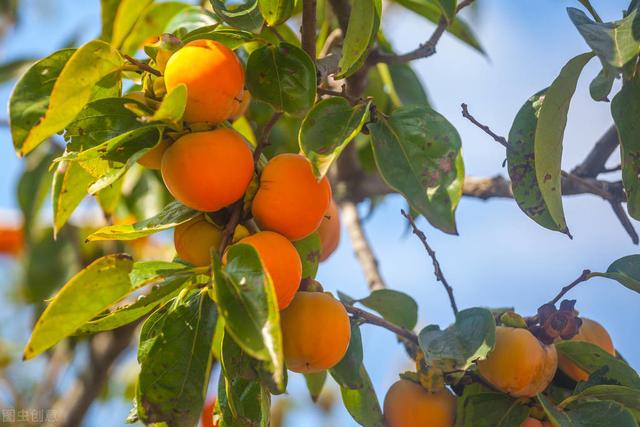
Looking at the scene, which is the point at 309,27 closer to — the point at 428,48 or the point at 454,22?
the point at 428,48

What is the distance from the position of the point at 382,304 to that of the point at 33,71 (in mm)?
638

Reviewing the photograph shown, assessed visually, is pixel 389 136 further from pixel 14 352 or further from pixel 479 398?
pixel 14 352

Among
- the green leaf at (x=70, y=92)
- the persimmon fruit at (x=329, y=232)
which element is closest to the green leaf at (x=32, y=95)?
the green leaf at (x=70, y=92)

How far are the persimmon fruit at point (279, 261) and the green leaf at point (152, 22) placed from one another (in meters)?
0.94

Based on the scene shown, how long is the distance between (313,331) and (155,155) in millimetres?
287

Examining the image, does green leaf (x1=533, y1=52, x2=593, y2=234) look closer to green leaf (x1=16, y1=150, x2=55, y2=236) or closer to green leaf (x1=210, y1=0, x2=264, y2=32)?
green leaf (x1=210, y1=0, x2=264, y2=32)

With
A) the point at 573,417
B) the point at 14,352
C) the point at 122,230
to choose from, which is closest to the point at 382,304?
the point at 573,417

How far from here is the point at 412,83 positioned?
5.96 ft

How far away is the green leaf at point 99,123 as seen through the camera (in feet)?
3.21

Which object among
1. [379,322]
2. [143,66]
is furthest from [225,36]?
[379,322]

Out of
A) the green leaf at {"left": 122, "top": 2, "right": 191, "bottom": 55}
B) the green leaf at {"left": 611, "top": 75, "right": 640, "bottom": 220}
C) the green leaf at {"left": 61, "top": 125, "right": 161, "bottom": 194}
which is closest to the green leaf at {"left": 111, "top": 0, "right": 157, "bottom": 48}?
the green leaf at {"left": 122, "top": 2, "right": 191, "bottom": 55}

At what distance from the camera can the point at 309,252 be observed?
3.54 feet

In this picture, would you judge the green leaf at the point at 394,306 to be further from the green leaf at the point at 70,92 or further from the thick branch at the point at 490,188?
the green leaf at the point at 70,92

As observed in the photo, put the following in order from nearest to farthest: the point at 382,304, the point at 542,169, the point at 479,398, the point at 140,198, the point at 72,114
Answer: the point at 72,114 → the point at 542,169 → the point at 479,398 → the point at 382,304 → the point at 140,198
